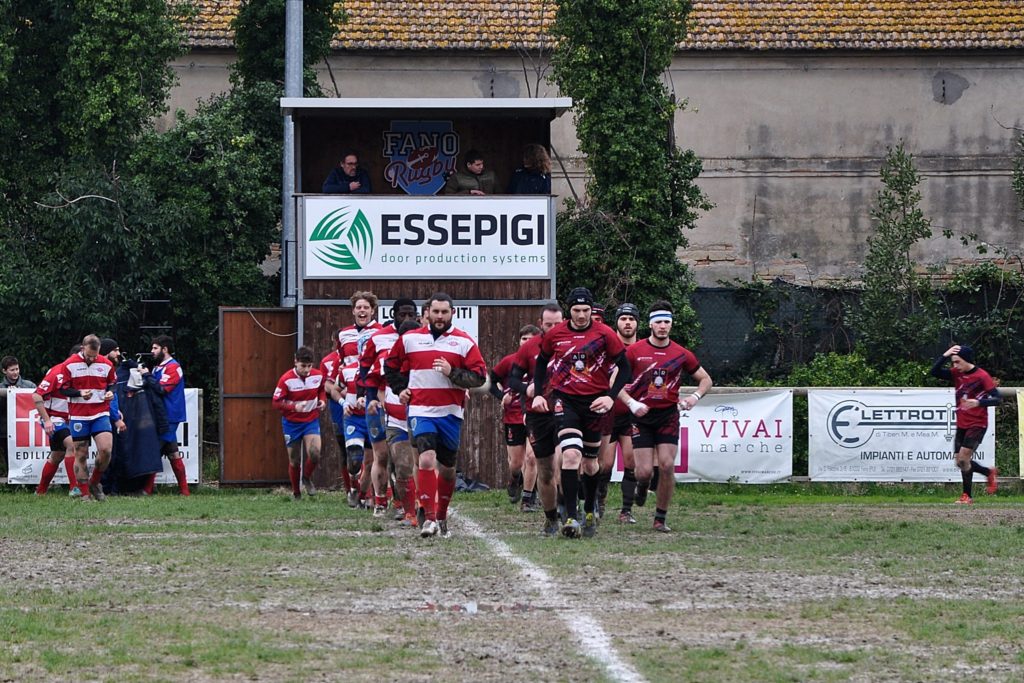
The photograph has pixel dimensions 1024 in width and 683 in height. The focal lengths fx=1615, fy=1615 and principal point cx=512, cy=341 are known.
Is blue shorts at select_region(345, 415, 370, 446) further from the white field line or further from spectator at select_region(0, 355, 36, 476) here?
spectator at select_region(0, 355, 36, 476)

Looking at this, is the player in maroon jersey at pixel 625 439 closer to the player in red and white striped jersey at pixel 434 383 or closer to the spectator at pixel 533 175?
the player in red and white striped jersey at pixel 434 383

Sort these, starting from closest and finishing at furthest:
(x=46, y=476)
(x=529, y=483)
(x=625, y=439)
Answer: (x=625, y=439), (x=529, y=483), (x=46, y=476)

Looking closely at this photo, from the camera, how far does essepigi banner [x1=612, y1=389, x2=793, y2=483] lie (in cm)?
2167

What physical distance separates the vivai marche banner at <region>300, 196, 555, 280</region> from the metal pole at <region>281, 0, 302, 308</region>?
2.12m

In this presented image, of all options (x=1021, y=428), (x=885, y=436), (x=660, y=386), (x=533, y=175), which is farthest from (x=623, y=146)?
(x=660, y=386)

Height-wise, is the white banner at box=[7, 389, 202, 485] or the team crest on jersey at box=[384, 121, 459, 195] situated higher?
the team crest on jersey at box=[384, 121, 459, 195]

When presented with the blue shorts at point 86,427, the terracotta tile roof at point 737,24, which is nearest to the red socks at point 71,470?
the blue shorts at point 86,427

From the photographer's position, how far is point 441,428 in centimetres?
1296

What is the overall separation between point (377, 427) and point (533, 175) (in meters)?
7.14

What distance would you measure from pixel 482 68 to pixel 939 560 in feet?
75.0

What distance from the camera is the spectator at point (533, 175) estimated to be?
70.8 ft

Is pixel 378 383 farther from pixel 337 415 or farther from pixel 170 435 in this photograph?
pixel 170 435

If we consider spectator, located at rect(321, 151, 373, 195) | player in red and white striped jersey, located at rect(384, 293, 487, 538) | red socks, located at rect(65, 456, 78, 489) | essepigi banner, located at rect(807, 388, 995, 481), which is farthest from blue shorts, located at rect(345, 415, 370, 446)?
essepigi banner, located at rect(807, 388, 995, 481)

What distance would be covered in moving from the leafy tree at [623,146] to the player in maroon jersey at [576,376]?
535 inches
